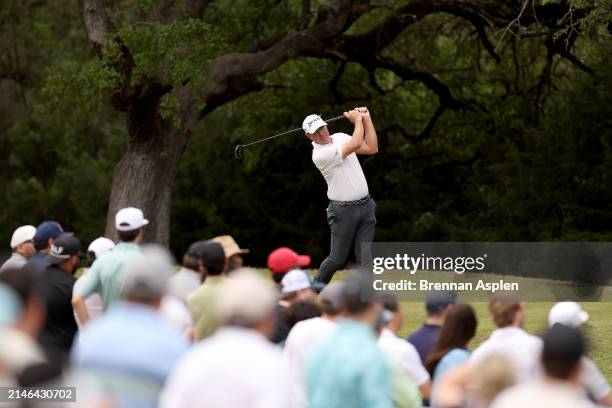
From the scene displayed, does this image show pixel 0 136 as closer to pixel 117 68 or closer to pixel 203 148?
pixel 203 148

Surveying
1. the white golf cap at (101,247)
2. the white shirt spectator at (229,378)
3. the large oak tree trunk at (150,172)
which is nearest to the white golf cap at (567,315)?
the white shirt spectator at (229,378)

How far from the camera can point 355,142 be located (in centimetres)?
1271

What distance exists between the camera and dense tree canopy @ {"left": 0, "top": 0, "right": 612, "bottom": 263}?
23.8 m

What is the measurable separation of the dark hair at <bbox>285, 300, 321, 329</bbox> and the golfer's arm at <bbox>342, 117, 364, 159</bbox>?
467cm

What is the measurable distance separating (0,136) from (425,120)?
43.2 ft

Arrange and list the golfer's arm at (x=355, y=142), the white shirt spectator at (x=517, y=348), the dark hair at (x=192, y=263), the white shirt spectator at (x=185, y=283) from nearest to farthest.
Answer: the white shirt spectator at (x=517, y=348) < the dark hair at (x=192, y=263) < the white shirt spectator at (x=185, y=283) < the golfer's arm at (x=355, y=142)

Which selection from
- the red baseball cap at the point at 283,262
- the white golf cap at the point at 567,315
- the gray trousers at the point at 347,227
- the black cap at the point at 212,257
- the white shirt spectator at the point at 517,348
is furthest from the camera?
the gray trousers at the point at 347,227

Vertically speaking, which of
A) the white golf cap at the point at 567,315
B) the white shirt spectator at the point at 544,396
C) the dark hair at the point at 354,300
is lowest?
the white shirt spectator at the point at 544,396

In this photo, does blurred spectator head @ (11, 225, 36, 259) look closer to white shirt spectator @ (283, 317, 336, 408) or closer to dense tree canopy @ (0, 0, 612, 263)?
white shirt spectator @ (283, 317, 336, 408)

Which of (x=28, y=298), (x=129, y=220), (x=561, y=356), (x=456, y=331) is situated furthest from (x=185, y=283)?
(x=561, y=356)

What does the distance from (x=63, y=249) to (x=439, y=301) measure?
2734 mm

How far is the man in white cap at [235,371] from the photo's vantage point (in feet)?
17.0

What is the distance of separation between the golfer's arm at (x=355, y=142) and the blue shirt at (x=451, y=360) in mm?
5672

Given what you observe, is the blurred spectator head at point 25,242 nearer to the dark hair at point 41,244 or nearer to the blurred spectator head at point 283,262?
the dark hair at point 41,244
